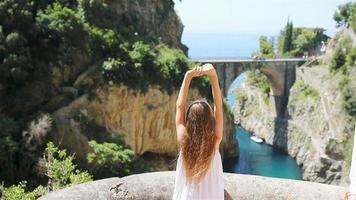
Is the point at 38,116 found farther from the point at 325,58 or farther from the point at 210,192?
the point at 325,58

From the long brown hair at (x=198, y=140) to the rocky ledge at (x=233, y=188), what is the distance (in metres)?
1.46

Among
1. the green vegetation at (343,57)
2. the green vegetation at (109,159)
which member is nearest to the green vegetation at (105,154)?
the green vegetation at (109,159)

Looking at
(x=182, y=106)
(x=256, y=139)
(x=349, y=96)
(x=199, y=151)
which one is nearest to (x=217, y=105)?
(x=182, y=106)

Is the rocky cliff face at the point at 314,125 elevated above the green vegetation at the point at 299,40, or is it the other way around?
the green vegetation at the point at 299,40

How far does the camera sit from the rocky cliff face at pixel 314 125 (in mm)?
36688

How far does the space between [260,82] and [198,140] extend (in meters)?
50.6

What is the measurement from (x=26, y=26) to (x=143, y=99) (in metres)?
6.87

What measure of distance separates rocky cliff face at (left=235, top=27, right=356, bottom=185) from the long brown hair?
29.0m

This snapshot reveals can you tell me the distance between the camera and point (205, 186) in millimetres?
3623

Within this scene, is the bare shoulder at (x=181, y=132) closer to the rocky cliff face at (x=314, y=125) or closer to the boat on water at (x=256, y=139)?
the rocky cliff face at (x=314, y=125)

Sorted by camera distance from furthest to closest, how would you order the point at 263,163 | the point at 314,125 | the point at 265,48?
the point at 265,48
the point at 263,163
the point at 314,125

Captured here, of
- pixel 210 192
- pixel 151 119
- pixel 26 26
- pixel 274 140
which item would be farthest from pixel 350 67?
pixel 210 192

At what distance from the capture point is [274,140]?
47.6 meters

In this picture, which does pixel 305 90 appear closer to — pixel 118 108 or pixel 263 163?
pixel 263 163
